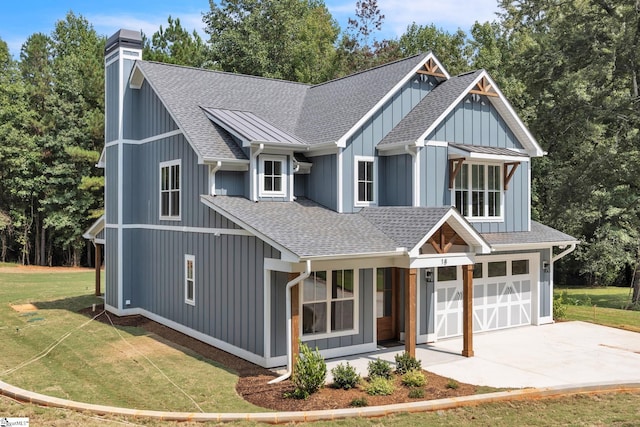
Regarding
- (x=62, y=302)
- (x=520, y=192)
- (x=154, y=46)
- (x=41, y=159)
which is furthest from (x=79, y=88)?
(x=520, y=192)

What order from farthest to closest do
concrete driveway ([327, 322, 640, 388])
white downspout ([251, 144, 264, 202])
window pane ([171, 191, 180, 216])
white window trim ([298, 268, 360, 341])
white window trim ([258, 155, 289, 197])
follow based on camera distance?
window pane ([171, 191, 180, 216]), white window trim ([258, 155, 289, 197]), white downspout ([251, 144, 264, 202]), white window trim ([298, 268, 360, 341]), concrete driveway ([327, 322, 640, 388])

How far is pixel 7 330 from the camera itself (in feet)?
55.7

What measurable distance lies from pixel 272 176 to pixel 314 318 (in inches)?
165

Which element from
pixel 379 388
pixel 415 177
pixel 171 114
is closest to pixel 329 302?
pixel 379 388

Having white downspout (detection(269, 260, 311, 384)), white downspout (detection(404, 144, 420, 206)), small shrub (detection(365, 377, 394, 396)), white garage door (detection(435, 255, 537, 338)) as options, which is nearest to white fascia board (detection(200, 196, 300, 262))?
white downspout (detection(269, 260, 311, 384))

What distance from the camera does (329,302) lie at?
13.9m

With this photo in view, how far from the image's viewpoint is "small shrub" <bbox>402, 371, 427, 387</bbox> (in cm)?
1138

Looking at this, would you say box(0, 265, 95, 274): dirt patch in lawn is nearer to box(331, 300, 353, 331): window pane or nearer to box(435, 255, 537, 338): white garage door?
box(331, 300, 353, 331): window pane

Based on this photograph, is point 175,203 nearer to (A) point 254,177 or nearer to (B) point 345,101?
(A) point 254,177

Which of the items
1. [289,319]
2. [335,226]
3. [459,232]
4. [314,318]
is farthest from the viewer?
[335,226]

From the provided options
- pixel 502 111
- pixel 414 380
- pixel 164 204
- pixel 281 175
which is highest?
pixel 502 111

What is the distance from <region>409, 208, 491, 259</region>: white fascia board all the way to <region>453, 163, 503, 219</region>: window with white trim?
3011 mm

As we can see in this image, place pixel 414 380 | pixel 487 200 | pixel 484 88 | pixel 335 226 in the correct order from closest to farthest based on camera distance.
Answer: pixel 414 380, pixel 335 226, pixel 484 88, pixel 487 200

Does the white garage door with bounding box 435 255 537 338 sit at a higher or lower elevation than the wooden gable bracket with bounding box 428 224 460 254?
lower
